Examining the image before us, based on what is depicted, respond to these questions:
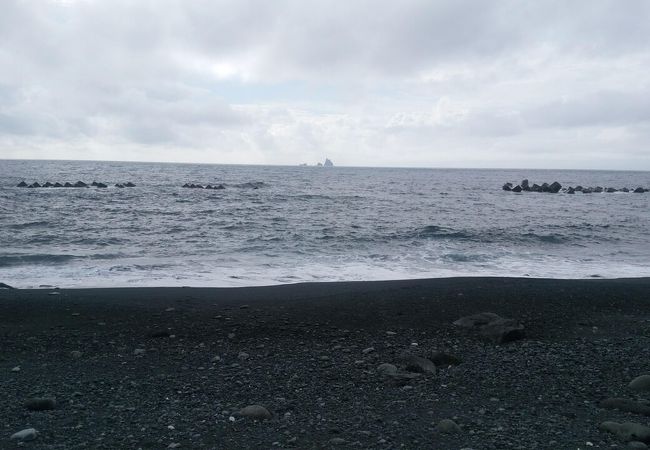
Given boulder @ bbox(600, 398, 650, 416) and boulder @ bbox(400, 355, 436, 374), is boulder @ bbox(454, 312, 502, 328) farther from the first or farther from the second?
boulder @ bbox(600, 398, 650, 416)

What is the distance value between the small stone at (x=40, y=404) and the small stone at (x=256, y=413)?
224 centimetres

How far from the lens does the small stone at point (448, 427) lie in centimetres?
563

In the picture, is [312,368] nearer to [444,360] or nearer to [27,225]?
[444,360]

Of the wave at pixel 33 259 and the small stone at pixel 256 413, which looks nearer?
the small stone at pixel 256 413

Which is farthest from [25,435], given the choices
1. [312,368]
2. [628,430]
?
[628,430]

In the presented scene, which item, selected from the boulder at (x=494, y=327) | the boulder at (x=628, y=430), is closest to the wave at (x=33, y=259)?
the boulder at (x=494, y=327)

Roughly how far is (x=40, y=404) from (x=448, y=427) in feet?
15.3

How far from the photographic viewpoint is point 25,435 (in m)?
5.35

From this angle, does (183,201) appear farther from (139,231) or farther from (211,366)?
(211,366)

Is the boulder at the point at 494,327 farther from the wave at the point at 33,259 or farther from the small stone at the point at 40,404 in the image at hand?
the wave at the point at 33,259

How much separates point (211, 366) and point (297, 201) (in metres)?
37.0

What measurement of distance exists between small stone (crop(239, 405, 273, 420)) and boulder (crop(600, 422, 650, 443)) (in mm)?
3687

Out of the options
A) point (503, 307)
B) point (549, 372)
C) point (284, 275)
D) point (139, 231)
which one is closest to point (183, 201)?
point (139, 231)

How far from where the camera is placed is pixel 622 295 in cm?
1288
